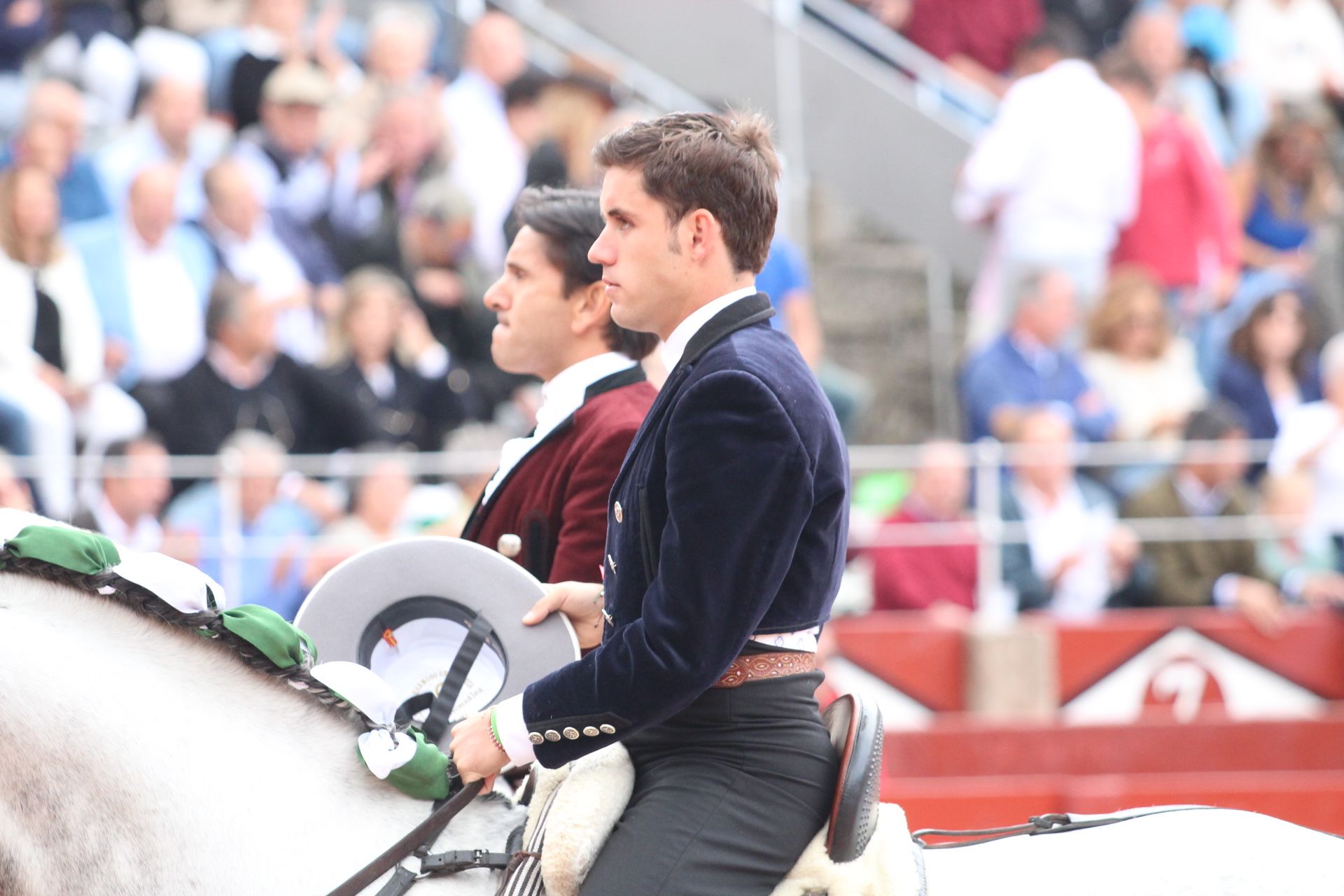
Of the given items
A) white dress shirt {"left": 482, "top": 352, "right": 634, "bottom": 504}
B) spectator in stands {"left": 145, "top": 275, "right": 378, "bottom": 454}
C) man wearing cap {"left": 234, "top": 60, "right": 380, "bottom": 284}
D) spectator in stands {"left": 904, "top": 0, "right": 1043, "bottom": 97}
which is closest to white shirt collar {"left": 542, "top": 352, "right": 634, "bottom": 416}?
white dress shirt {"left": 482, "top": 352, "right": 634, "bottom": 504}

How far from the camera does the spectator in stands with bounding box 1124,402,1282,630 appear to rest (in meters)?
7.97

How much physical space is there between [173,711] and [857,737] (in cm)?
99

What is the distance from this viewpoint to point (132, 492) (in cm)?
652

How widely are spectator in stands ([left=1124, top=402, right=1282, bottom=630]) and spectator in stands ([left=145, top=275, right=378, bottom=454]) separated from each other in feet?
11.9

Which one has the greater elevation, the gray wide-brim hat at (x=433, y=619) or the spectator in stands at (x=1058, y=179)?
the spectator in stands at (x=1058, y=179)

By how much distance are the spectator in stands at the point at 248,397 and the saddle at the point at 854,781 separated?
4.83m

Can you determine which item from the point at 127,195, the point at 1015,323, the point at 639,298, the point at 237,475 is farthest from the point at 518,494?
the point at 1015,323

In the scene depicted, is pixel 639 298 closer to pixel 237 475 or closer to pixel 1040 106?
pixel 237 475

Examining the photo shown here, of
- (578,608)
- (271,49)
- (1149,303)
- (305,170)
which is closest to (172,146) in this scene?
(305,170)

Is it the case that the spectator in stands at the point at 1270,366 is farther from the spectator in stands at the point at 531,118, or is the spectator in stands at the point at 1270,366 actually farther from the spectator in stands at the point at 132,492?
the spectator in stands at the point at 132,492

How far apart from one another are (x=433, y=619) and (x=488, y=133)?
5.93 meters

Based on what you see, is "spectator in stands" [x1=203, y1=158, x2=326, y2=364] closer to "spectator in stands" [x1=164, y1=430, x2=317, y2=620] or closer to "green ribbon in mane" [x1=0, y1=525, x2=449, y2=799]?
"spectator in stands" [x1=164, y1=430, x2=317, y2=620]

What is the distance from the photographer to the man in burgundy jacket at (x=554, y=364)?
3.14 meters

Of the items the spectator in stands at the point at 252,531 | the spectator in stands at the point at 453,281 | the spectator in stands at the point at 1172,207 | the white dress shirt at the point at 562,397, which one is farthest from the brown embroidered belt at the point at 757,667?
the spectator in stands at the point at 1172,207
